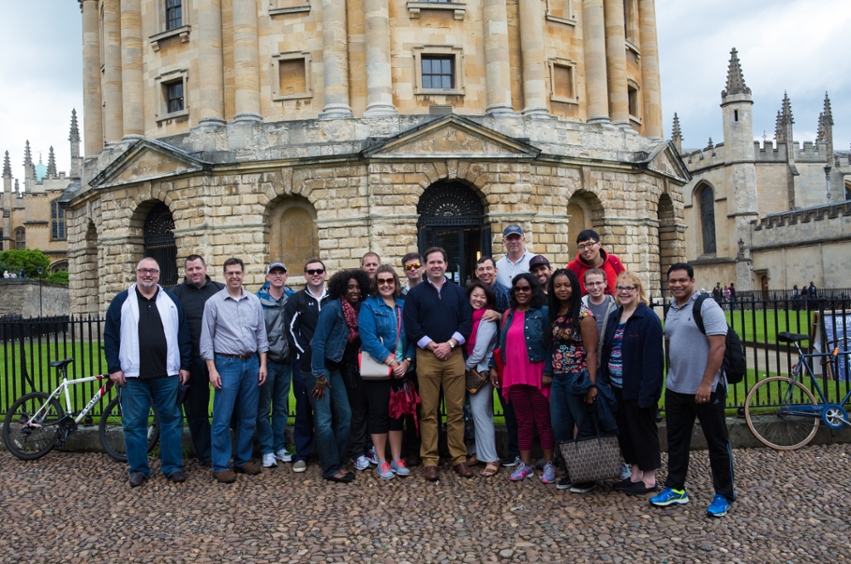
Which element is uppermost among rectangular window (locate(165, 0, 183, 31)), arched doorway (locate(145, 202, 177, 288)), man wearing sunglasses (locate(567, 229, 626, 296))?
rectangular window (locate(165, 0, 183, 31))

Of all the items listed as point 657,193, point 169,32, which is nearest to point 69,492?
point 169,32

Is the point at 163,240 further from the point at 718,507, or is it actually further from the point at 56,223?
the point at 56,223

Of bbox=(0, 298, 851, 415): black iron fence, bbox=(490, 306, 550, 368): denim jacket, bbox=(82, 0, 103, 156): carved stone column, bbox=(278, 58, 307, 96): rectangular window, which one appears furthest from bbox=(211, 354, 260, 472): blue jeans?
bbox=(82, 0, 103, 156): carved stone column

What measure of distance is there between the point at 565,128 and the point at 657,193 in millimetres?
5304

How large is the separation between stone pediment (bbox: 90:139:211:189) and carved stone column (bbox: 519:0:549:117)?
1077 cm

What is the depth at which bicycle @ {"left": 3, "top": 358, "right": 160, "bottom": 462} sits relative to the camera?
8234 mm

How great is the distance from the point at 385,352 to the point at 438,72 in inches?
685

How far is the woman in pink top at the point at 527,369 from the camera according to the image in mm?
6875

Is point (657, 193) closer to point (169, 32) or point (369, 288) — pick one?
point (169, 32)

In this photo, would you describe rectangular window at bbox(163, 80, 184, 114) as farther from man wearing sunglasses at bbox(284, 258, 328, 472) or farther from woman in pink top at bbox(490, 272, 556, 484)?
woman in pink top at bbox(490, 272, 556, 484)

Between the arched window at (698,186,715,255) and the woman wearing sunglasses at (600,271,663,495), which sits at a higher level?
A: the arched window at (698,186,715,255)

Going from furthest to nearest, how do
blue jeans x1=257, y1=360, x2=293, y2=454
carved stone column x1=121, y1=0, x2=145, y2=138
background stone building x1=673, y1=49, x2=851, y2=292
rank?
background stone building x1=673, y1=49, x2=851, y2=292, carved stone column x1=121, y1=0, x2=145, y2=138, blue jeans x1=257, y1=360, x2=293, y2=454

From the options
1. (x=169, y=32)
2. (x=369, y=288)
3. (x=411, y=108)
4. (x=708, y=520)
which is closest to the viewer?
(x=708, y=520)

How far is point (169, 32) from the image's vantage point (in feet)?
78.0
